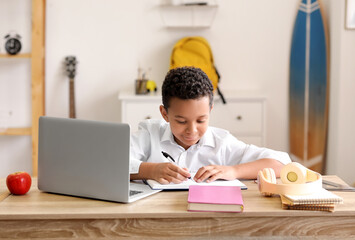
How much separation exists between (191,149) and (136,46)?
2.20 meters

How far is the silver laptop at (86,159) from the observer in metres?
1.52

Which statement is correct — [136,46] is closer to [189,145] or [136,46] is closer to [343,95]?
[343,95]

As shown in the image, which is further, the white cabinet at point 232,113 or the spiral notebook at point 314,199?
the white cabinet at point 232,113

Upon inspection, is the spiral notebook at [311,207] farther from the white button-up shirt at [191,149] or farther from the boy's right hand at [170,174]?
the white button-up shirt at [191,149]

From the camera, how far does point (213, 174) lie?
1758mm

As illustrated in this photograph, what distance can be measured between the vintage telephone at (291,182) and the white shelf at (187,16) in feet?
8.37

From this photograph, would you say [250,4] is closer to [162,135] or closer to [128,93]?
[128,93]

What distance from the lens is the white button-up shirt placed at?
203cm

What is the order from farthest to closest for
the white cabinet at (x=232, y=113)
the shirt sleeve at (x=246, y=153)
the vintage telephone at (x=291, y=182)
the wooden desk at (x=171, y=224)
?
the white cabinet at (x=232, y=113)
the shirt sleeve at (x=246, y=153)
the vintage telephone at (x=291, y=182)
the wooden desk at (x=171, y=224)

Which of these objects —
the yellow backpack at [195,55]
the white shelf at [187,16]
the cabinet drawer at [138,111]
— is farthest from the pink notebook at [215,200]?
the white shelf at [187,16]

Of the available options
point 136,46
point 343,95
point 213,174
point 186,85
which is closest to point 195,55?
point 136,46

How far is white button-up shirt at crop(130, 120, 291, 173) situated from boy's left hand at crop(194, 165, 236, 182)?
0.23m

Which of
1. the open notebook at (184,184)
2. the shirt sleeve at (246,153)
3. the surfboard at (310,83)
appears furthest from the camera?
the surfboard at (310,83)

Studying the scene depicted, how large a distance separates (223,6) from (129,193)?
2782 millimetres
